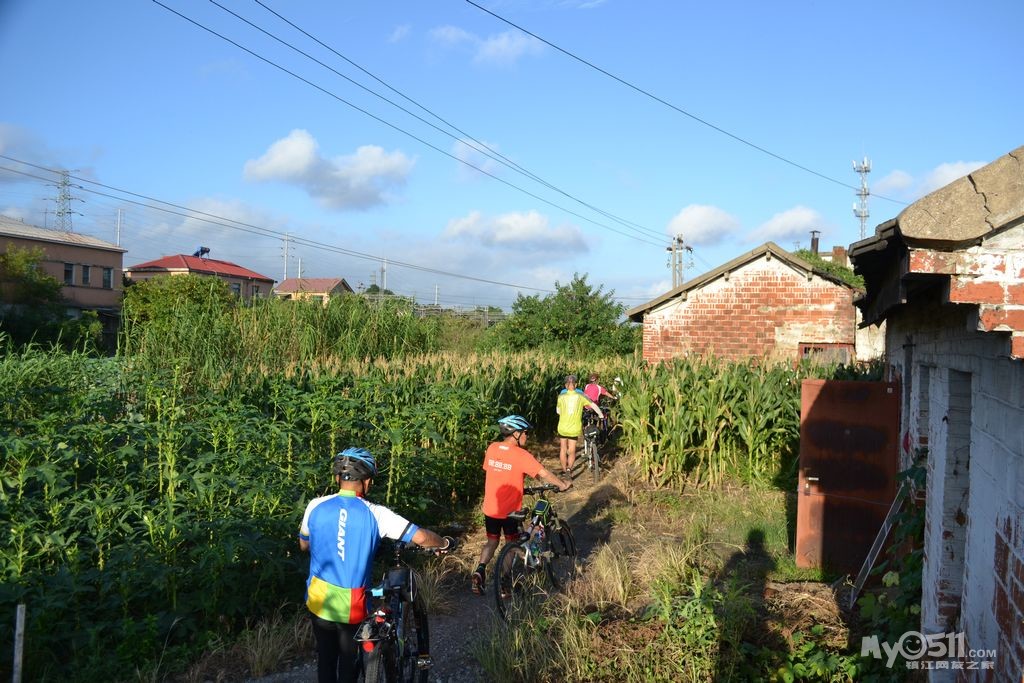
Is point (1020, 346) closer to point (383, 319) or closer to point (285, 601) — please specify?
point (285, 601)

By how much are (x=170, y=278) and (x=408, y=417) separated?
82.3ft

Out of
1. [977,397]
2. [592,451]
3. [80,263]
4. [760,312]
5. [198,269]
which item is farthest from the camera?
[198,269]

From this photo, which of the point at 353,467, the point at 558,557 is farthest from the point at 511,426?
the point at 353,467

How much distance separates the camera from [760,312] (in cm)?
2025

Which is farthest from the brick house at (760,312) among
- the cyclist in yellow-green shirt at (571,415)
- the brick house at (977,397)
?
the brick house at (977,397)

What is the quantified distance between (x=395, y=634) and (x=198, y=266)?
62.3 metres

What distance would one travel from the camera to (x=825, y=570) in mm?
8531

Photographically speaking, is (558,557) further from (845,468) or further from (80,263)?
(80,263)

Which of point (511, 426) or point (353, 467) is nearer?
point (353, 467)

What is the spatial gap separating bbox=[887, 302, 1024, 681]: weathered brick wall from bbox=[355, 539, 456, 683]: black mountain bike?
2925 millimetres

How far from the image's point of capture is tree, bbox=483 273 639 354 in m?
31.9

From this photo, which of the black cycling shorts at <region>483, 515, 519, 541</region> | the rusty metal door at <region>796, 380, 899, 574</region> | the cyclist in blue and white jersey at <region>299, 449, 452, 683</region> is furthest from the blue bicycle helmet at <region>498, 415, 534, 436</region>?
the rusty metal door at <region>796, 380, 899, 574</region>

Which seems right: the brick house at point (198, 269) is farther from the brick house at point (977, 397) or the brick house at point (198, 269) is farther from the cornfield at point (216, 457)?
the brick house at point (977, 397)

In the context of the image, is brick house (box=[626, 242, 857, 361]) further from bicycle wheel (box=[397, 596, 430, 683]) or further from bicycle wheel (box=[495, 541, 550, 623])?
bicycle wheel (box=[397, 596, 430, 683])
